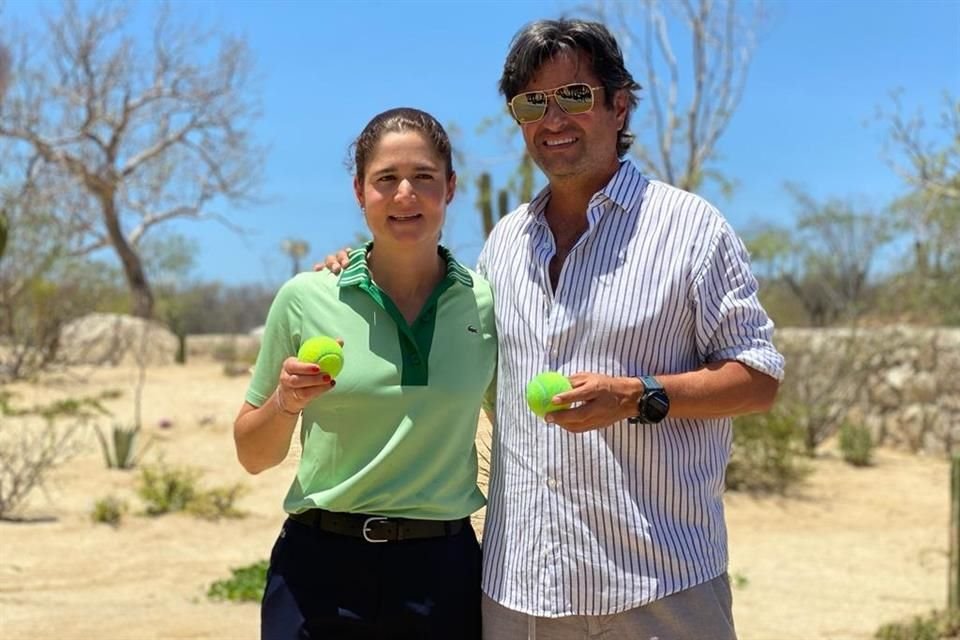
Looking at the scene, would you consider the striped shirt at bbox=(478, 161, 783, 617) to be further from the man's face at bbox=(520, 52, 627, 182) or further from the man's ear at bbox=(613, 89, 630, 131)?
the man's ear at bbox=(613, 89, 630, 131)

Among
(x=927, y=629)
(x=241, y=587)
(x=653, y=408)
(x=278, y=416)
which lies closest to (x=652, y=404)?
(x=653, y=408)

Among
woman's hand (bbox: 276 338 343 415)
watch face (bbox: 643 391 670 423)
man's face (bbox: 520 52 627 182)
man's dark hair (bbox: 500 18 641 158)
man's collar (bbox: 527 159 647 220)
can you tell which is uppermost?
man's dark hair (bbox: 500 18 641 158)

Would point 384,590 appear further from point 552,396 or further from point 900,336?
point 900,336

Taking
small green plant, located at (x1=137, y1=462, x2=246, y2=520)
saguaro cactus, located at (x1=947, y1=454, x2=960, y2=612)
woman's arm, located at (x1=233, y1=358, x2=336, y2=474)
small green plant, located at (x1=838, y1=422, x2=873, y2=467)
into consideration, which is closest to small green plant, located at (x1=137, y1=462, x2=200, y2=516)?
small green plant, located at (x1=137, y1=462, x2=246, y2=520)

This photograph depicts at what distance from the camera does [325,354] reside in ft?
7.13

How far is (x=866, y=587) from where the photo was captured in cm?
739

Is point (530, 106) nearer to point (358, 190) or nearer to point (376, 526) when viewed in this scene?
point (358, 190)

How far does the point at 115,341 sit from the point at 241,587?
52.7ft

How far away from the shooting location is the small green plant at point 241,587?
6.23m

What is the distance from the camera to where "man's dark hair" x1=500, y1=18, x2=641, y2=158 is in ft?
7.89

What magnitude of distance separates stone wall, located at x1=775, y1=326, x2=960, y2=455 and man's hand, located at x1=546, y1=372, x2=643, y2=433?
11.7 m

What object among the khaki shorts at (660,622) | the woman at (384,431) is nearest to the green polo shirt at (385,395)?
the woman at (384,431)

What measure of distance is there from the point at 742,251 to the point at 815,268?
31.4 metres

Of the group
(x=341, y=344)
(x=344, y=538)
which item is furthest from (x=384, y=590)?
(x=341, y=344)
